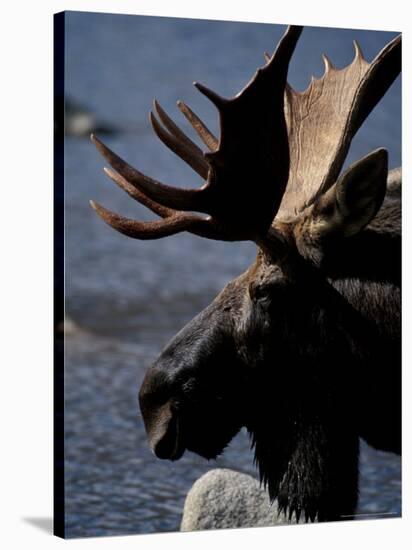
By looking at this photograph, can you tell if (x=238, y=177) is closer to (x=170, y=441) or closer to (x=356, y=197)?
(x=356, y=197)

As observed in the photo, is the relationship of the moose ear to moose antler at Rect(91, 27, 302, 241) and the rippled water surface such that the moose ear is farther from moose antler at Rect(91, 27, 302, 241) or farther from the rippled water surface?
the rippled water surface

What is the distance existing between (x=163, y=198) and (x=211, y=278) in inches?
160

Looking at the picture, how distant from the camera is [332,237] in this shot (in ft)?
10.9

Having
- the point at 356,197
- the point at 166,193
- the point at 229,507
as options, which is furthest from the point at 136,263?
the point at 356,197

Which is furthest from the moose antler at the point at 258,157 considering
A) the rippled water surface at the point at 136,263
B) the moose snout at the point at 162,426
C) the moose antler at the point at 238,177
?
the rippled water surface at the point at 136,263

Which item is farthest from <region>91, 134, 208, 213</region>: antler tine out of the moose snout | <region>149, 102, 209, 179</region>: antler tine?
the moose snout

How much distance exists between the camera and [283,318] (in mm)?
3410

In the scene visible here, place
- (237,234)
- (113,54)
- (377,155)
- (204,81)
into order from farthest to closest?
1. (113,54)
2. (204,81)
3. (237,234)
4. (377,155)

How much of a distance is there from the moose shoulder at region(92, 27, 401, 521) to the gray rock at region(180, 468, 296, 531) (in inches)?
19.8

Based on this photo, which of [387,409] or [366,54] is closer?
[387,409]

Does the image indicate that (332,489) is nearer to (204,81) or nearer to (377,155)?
(377,155)

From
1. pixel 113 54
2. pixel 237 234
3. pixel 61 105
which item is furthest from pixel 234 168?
pixel 113 54

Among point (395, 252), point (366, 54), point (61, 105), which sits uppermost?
point (366, 54)

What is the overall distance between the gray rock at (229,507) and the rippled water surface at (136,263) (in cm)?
8
